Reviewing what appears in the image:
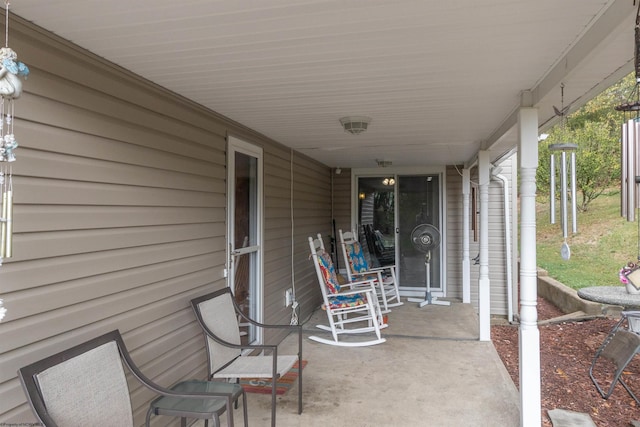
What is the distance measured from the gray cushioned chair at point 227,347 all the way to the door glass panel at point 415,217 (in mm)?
4414

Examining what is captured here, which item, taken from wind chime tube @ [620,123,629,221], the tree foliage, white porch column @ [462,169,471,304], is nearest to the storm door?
white porch column @ [462,169,471,304]

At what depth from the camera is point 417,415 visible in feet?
9.10

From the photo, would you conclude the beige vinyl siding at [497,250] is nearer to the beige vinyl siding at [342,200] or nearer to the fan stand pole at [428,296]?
the fan stand pole at [428,296]

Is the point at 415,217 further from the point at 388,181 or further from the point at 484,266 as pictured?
the point at 484,266

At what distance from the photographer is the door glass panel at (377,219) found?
22.8ft

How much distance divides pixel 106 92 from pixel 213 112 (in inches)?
42.3

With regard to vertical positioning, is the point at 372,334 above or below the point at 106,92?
below

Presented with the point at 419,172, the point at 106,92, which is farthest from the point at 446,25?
the point at 419,172

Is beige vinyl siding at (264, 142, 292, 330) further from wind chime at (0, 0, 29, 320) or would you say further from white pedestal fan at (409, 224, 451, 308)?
wind chime at (0, 0, 29, 320)

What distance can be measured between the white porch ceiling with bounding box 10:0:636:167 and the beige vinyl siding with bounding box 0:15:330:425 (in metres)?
0.18

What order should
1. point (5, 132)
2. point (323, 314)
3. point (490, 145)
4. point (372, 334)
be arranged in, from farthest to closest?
point (323, 314), point (372, 334), point (490, 145), point (5, 132)

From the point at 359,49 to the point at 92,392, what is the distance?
1.92 m

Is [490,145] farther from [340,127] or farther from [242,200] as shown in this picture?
[242,200]

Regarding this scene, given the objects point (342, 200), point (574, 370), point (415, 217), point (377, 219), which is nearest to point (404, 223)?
point (415, 217)
